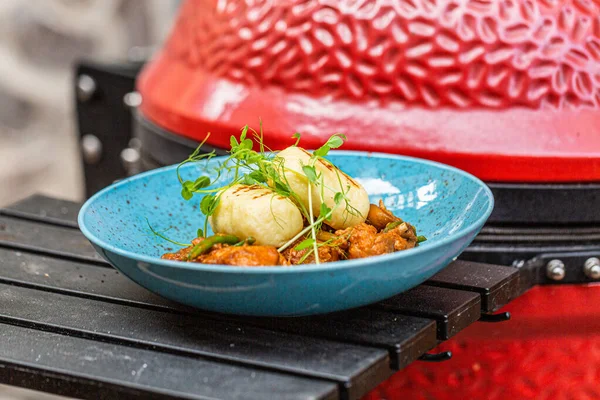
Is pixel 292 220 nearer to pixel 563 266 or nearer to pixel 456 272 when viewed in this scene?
pixel 456 272

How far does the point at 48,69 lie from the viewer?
A: 11.3 ft

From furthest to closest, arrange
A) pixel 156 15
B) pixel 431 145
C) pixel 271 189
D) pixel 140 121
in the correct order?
pixel 156 15 < pixel 140 121 < pixel 431 145 < pixel 271 189

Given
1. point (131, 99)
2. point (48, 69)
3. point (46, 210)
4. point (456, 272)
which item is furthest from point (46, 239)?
point (48, 69)

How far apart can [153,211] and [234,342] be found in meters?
0.36

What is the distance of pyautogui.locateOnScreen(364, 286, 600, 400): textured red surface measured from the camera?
59.1 inches

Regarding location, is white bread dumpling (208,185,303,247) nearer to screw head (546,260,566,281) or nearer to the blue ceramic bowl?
the blue ceramic bowl

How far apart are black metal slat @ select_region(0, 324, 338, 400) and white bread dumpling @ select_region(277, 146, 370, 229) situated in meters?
0.27

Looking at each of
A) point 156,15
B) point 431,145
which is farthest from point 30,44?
point 431,145

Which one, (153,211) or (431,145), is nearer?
(153,211)

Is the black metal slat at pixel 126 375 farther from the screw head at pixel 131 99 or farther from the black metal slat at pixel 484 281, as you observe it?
the screw head at pixel 131 99

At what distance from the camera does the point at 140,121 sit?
1920 mm

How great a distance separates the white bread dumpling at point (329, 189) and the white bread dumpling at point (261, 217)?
37 mm

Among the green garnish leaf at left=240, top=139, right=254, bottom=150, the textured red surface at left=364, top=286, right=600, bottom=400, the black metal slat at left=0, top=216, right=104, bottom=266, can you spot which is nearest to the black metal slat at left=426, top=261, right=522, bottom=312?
the textured red surface at left=364, top=286, right=600, bottom=400

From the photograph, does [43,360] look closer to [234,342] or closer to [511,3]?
[234,342]
